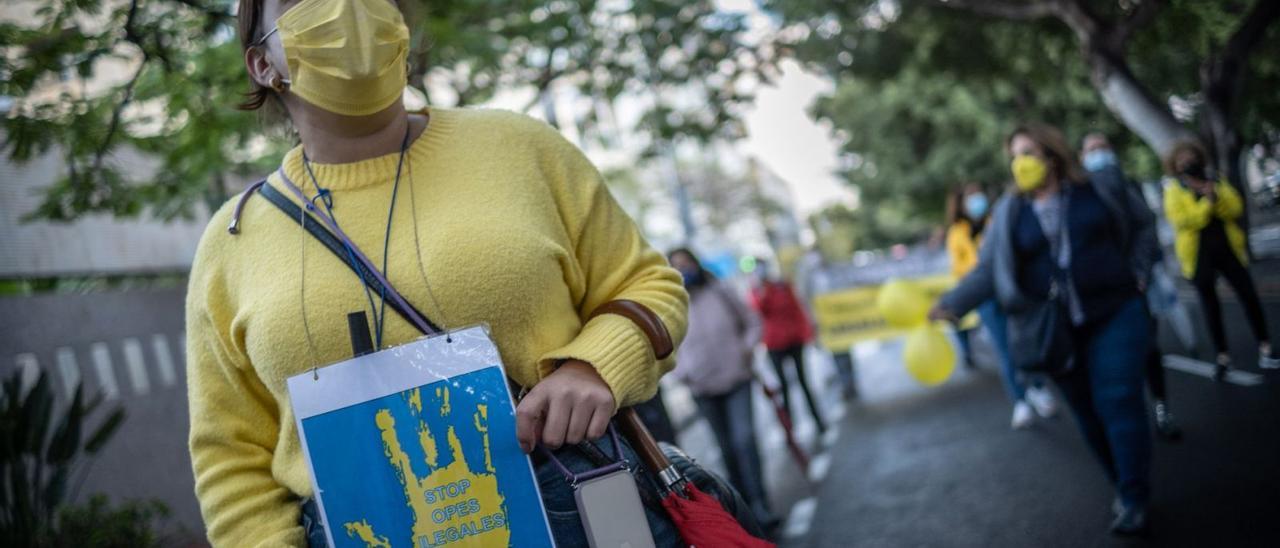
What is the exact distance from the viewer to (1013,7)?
1387cm

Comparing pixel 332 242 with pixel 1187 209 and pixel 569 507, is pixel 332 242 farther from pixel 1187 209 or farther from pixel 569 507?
pixel 1187 209

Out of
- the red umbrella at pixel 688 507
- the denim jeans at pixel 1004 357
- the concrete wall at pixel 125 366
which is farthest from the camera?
the denim jeans at pixel 1004 357

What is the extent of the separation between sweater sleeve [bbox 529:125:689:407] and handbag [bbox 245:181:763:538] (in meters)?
0.02

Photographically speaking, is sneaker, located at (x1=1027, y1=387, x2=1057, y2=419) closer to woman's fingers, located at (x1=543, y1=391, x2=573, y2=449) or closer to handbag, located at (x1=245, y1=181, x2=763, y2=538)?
handbag, located at (x1=245, y1=181, x2=763, y2=538)

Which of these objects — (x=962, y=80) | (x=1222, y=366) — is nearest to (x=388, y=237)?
(x=1222, y=366)

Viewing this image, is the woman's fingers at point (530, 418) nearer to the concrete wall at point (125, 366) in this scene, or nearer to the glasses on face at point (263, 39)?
the glasses on face at point (263, 39)

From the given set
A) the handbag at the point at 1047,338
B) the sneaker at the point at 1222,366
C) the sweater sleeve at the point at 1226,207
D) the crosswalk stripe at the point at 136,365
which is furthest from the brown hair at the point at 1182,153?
the crosswalk stripe at the point at 136,365

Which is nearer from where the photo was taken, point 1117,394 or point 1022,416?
point 1117,394

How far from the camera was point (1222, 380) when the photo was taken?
27.3 ft

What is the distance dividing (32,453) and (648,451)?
523 centimetres

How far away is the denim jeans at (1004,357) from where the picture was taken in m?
8.75

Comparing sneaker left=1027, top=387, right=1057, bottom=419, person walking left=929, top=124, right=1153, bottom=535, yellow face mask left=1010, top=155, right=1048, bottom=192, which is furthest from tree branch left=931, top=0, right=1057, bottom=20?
yellow face mask left=1010, top=155, right=1048, bottom=192

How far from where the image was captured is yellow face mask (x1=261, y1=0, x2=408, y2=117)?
71.0 inches

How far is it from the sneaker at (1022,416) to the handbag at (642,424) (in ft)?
24.1
